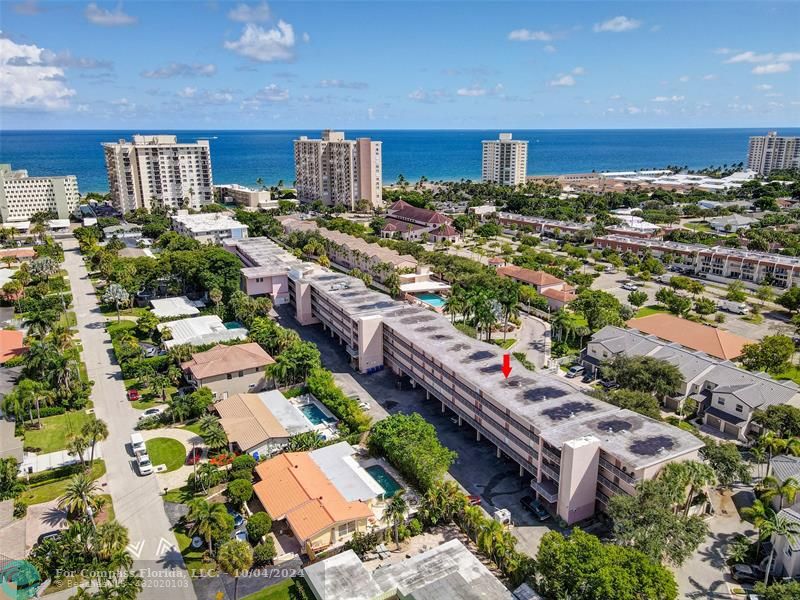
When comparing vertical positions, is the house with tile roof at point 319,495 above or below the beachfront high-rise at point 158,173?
below

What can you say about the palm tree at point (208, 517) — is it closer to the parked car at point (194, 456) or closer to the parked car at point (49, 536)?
the parked car at point (49, 536)

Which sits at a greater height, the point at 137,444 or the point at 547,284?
the point at 547,284

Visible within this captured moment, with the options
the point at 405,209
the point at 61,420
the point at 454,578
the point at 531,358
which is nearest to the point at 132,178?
the point at 405,209

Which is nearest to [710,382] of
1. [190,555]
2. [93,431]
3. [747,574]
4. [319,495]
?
[747,574]

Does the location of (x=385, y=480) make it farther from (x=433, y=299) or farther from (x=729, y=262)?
(x=729, y=262)

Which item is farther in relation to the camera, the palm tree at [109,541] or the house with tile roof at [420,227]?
the house with tile roof at [420,227]

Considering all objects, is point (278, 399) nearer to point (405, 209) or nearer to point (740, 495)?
point (740, 495)

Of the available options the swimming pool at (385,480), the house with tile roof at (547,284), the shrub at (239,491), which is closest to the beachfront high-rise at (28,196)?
the house with tile roof at (547,284)
